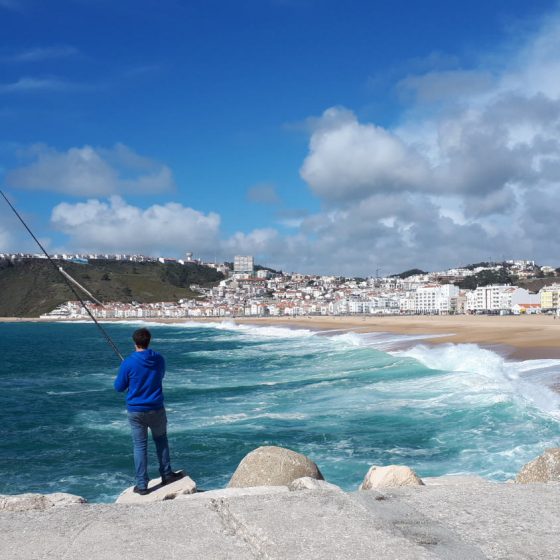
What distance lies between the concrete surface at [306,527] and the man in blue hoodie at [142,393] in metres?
1.35

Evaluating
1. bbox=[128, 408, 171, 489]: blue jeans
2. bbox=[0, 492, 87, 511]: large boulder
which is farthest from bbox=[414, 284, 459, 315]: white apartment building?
bbox=[0, 492, 87, 511]: large boulder

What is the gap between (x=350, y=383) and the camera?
2227 cm

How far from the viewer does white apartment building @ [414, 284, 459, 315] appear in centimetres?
16138

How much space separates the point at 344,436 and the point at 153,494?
7888mm

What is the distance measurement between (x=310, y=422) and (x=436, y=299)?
515 feet

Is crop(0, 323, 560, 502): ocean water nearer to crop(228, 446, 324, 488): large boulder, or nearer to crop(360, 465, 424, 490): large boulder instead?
crop(228, 446, 324, 488): large boulder

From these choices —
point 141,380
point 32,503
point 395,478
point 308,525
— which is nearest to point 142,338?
point 141,380

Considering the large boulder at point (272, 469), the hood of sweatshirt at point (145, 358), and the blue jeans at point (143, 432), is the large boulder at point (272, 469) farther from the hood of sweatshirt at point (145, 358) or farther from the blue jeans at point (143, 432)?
the hood of sweatshirt at point (145, 358)

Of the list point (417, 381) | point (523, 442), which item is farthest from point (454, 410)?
point (417, 381)

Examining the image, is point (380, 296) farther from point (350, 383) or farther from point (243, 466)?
point (243, 466)

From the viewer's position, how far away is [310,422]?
1506 centimetres

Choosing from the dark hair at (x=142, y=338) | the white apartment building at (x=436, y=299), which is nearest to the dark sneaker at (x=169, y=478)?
the dark hair at (x=142, y=338)

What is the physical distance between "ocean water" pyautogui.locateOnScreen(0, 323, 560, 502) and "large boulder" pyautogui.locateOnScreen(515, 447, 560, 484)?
3.61 meters

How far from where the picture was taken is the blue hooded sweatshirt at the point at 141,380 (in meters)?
5.80
